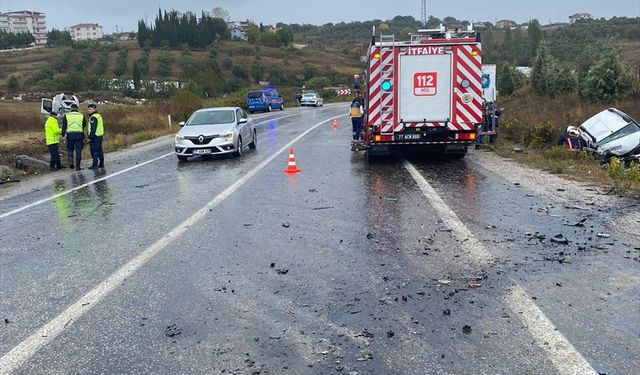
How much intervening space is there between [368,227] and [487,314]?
3.07 metres

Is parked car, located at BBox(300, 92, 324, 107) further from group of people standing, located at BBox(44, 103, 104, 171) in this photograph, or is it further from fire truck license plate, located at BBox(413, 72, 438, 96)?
fire truck license plate, located at BBox(413, 72, 438, 96)

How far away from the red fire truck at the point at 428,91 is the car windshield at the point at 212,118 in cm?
531

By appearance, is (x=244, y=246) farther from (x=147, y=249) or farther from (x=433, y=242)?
(x=433, y=242)

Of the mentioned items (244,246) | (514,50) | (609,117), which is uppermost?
(514,50)

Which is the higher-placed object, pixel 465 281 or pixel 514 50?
pixel 514 50

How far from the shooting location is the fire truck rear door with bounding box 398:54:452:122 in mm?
13586

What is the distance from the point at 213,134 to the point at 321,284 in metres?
11.1

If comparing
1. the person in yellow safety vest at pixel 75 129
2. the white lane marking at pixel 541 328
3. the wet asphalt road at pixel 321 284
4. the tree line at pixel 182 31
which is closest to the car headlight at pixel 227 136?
the person in yellow safety vest at pixel 75 129

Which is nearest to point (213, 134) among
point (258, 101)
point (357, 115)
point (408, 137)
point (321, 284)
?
point (357, 115)

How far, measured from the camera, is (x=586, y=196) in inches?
358

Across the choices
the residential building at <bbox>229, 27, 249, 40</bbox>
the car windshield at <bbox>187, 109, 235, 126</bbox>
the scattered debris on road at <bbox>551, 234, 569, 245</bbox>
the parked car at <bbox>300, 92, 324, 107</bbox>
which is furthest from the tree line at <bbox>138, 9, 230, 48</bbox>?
the scattered debris on road at <bbox>551, 234, 569, 245</bbox>

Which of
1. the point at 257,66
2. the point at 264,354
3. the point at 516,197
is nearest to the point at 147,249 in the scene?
the point at 264,354

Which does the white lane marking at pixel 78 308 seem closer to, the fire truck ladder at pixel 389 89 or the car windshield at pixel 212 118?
the fire truck ladder at pixel 389 89

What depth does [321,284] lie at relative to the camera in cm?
534
